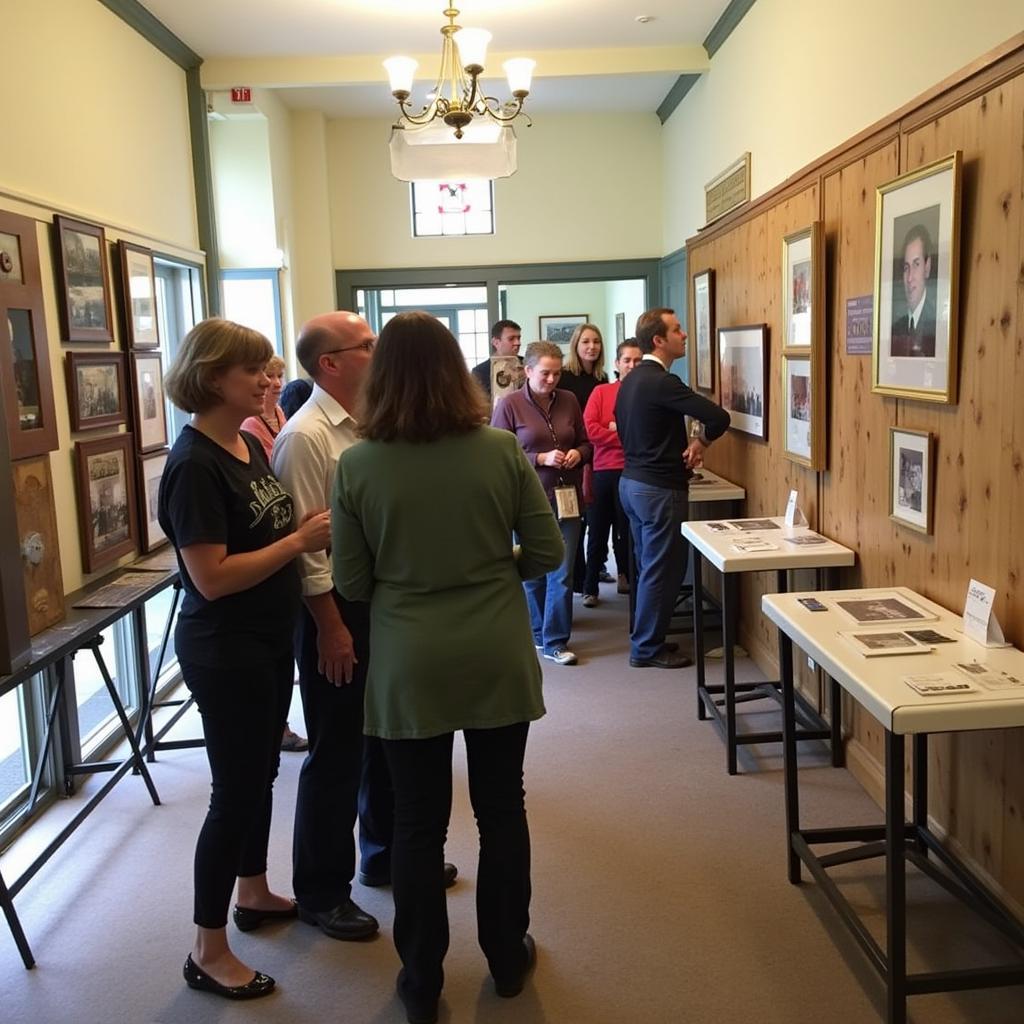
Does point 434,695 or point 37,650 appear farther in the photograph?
point 37,650

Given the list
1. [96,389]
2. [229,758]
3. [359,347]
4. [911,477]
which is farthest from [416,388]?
[96,389]

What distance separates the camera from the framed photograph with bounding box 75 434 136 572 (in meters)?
3.28

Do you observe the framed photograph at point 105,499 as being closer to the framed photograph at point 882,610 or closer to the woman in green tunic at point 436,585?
the woman in green tunic at point 436,585

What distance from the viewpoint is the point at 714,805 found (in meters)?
2.94

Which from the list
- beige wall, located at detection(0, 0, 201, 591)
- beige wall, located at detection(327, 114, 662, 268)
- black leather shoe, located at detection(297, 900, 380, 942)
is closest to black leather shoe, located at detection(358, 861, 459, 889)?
black leather shoe, located at detection(297, 900, 380, 942)

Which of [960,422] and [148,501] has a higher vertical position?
[960,422]

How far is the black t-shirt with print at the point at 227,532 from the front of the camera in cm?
184

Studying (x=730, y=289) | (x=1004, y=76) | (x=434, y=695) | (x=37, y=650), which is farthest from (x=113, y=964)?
(x=730, y=289)

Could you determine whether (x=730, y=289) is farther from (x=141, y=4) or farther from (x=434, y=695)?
(x=434, y=695)

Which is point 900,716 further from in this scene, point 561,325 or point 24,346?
point 561,325

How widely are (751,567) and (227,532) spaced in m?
1.71

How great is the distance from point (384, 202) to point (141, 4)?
2847 millimetres

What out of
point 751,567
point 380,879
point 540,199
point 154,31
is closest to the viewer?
point 380,879

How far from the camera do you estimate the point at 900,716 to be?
1.72 m
